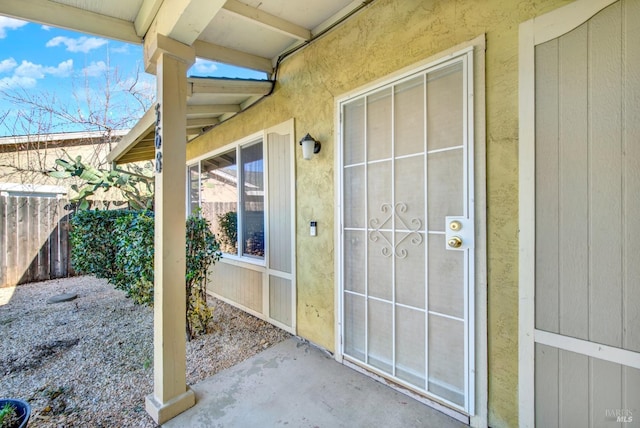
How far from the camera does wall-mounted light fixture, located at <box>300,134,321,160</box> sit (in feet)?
9.24

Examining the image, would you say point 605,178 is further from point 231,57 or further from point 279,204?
point 231,57

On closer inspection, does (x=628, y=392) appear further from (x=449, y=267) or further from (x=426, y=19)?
(x=426, y=19)

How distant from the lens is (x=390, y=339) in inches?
91.7

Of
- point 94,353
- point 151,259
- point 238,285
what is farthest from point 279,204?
point 94,353

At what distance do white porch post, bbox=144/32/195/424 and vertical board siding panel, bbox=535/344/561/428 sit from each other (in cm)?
238

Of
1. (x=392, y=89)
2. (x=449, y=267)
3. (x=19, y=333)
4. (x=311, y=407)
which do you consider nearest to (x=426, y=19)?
(x=392, y=89)

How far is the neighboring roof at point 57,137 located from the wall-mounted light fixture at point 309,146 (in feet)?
30.8

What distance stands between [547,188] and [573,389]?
1141 mm

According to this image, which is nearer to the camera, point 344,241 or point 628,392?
point 628,392

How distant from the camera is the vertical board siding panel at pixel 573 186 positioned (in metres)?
1.48

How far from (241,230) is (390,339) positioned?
272 cm

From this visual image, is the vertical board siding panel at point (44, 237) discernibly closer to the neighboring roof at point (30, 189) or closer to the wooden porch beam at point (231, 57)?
the neighboring roof at point (30, 189)

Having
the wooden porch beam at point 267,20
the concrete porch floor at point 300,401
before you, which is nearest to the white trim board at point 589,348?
the concrete porch floor at point 300,401

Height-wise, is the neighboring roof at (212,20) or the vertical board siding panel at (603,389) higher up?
the neighboring roof at (212,20)
